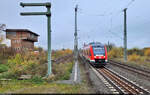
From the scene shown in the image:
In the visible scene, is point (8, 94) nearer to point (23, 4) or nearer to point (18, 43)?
point (23, 4)

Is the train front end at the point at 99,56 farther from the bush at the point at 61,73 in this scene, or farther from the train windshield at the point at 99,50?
the bush at the point at 61,73

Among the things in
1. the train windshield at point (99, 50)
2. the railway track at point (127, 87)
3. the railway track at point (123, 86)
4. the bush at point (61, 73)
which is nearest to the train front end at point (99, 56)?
the train windshield at point (99, 50)

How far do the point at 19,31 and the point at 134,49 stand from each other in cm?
3930

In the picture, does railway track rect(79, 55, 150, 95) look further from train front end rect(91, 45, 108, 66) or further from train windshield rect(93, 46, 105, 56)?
train windshield rect(93, 46, 105, 56)

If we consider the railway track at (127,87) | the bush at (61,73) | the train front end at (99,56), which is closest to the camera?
the railway track at (127,87)

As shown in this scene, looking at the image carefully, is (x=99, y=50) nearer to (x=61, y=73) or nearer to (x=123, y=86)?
(x=61, y=73)

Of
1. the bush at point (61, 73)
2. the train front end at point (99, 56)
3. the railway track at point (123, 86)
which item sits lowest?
the railway track at point (123, 86)

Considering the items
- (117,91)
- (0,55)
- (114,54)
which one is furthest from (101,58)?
(114,54)

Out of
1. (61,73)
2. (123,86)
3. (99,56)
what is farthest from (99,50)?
(123,86)

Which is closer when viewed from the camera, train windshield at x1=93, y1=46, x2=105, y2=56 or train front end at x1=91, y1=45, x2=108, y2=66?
train front end at x1=91, y1=45, x2=108, y2=66

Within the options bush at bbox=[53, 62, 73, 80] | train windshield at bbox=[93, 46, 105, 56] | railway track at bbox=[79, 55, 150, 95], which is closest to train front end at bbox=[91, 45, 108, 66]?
train windshield at bbox=[93, 46, 105, 56]

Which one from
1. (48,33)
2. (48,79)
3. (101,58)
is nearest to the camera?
(48,79)

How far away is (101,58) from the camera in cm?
1439

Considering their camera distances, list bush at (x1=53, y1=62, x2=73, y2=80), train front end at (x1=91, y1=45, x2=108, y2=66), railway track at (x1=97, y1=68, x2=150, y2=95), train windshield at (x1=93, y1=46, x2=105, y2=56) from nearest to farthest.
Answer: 1. railway track at (x1=97, y1=68, x2=150, y2=95)
2. bush at (x1=53, y1=62, x2=73, y2=80)
3. train front end at (x1=91, y1=45, x2=108, y2=66)
4. train windshield at (x1=93, y1=46, x2=105, y2=56)
